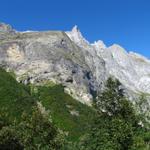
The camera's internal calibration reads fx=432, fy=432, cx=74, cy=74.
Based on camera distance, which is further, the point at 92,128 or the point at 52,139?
the point at 92,128

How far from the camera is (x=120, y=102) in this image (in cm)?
9412

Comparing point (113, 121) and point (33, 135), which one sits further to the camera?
Answer: point (33, 135)

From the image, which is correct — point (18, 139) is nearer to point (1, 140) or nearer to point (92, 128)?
point (1, 140)

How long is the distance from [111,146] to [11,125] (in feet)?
83.3

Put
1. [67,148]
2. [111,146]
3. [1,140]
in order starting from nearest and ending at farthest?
[111,146] → [1,140] → [67,148]

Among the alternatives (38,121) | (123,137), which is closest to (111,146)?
(123,137)

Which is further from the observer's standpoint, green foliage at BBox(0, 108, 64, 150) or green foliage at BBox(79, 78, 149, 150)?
green foliage at BBox(0, 108, 64, 150)

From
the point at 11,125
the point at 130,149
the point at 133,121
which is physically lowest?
the point at 130,149

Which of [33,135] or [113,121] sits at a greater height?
[33,135]

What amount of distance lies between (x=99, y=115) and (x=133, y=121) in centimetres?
864

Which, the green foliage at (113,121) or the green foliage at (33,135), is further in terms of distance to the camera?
the green foliage at (33,135)

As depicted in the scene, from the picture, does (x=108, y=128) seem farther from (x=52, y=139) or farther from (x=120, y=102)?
(x=52, y=139)

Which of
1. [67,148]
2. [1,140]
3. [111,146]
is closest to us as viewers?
[111,146]

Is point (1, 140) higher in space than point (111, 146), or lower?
higher
